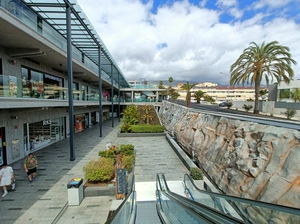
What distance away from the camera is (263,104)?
107 feet

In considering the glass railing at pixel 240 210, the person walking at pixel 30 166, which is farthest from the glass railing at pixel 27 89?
the glass railing at pixel 240 210

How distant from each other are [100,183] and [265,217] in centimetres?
678

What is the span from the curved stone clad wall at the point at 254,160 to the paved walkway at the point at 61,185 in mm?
2241

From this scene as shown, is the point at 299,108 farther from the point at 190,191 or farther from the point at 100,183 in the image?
the point at 100,183

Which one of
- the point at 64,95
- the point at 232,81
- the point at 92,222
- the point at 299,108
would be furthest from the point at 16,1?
the point at 299,108

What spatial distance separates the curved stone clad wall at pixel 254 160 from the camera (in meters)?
5.67

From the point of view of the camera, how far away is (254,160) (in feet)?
23.1

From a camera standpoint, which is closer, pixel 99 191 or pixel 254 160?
pixel 254 160

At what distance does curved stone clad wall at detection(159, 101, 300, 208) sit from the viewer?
5.67m

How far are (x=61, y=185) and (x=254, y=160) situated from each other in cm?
919

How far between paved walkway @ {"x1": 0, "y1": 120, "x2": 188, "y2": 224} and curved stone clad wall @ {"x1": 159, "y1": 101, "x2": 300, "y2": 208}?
2.24 meters

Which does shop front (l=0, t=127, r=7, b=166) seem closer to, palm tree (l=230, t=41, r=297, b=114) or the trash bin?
the trash bin

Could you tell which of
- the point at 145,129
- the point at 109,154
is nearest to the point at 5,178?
the point at 109,154

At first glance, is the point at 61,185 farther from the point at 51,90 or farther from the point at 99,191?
the point at 51,90
